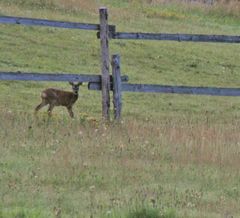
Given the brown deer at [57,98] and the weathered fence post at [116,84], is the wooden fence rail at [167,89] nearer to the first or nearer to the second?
the weathered fence post at [116,84]

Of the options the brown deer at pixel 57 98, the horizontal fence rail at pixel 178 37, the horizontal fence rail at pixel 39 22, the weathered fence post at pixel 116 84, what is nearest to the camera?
the horizontal fence rail at pixel 39 22

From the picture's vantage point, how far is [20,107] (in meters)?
15.9

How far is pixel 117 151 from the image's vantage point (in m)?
10.4

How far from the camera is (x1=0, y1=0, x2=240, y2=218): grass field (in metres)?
8.15

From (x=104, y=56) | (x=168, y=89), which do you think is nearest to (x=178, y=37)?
(x=168, y=89)

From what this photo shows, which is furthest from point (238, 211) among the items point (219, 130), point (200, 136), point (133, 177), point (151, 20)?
point (151, 20)

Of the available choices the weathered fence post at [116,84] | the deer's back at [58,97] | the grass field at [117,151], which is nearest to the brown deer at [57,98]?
the deer's back at [58,97]

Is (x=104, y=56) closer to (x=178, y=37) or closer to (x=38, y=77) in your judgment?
(x=38, y=77)

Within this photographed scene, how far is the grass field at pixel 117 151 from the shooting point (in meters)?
8.15

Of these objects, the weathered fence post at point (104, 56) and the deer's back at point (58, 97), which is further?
the deer's back at point (58, 97)

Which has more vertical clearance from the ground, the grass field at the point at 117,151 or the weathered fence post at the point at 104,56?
the weathered fence post at the point at 104,56

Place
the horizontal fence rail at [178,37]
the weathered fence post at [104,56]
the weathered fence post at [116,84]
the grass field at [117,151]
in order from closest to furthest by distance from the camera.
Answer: the grass field at [117,151], the weathered fence post at [116,84], the weathered fence post at [104,56], the horizontal fence rail at [178,37]

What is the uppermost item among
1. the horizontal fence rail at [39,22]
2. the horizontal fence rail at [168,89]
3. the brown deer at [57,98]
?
the horizontal fence rail at [39,22]

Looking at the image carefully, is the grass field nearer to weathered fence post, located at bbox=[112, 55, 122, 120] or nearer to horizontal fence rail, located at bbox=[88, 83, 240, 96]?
weathered fence post, located at bbox=[112, 55, 122, 120]
